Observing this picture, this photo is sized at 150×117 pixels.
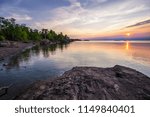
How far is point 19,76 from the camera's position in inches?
852

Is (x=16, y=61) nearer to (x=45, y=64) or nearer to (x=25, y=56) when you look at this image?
(x=45, y=64)

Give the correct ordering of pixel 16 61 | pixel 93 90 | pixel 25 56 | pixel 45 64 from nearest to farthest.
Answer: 1. pixel 93 90
2. pixel 45 64
3. pixel 16 61
4. pixel 25 56

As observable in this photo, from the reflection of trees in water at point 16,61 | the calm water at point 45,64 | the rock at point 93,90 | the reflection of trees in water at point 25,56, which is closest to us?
the rock at point 93,90

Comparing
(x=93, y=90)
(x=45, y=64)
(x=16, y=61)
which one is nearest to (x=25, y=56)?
(x=16, y=61)

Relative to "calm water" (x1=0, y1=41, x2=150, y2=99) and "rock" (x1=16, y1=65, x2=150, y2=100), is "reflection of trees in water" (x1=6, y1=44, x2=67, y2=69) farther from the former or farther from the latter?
"rock" (x1=16, y1=65, x2=150, y2=100)

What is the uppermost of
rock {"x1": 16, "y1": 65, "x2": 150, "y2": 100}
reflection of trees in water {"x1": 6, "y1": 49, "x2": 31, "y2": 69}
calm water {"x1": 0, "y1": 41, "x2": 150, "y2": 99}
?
rock {"x1": 16, "y1": 65, "x2": 150, "y2": 100}

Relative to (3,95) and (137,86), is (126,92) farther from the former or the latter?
(3,95)

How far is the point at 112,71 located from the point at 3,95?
446 inches

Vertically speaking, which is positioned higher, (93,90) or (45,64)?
(93,90)

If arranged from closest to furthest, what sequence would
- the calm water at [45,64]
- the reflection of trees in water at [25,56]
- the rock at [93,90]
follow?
the rock at [93,90], the calm water at [45,64], the reflection of trees in water at [25,56]

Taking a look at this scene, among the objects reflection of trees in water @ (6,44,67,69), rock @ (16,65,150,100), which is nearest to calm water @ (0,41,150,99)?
reflection of trees in water @ (6,44,67,69)

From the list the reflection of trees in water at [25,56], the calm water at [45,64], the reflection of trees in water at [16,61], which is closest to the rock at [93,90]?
the calm water at [45,64]

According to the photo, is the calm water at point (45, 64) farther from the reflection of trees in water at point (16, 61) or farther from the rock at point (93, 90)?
the rock at point (93, 90)

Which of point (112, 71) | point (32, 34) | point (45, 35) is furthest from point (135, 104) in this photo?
point (45, 35)
